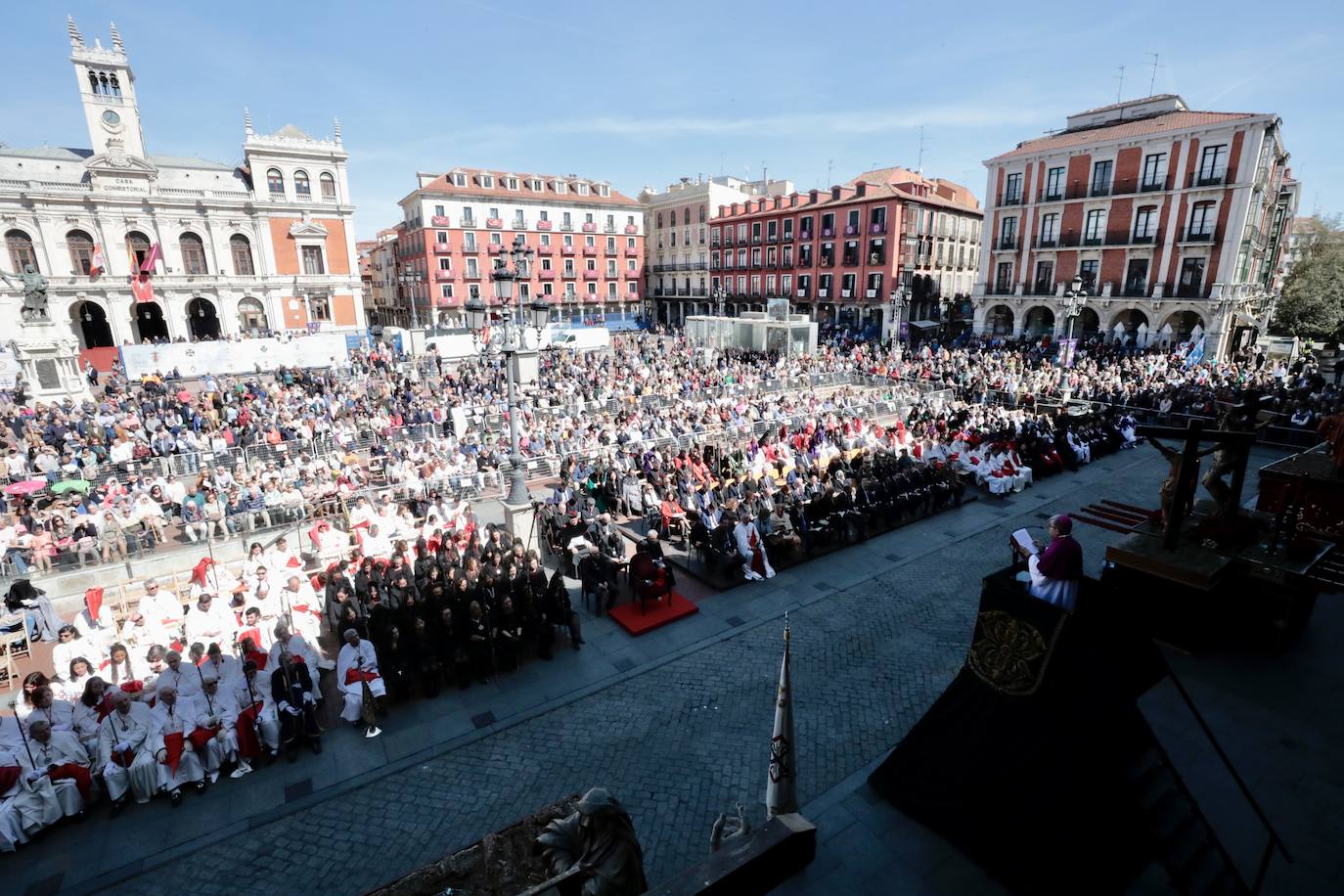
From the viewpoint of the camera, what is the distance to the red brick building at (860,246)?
148ft

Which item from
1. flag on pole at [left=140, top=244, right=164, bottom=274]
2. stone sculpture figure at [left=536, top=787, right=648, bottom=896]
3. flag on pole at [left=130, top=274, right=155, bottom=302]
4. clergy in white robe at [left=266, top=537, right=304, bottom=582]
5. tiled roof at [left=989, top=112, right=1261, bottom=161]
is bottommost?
clergy in white robe at [left=266, top=537, right=304, bottom=582]

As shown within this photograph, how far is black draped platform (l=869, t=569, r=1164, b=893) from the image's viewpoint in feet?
16.4

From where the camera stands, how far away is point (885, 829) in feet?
19.2

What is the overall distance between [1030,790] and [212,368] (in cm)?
3271

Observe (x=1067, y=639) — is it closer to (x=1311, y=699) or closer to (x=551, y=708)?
(x=1311, y=699)

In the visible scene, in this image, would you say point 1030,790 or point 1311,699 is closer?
point 1030,790

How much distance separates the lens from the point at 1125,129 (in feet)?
113

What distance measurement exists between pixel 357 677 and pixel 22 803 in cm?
294

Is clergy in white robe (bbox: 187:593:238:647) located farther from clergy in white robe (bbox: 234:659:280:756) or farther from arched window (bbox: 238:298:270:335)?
arched window (bbox: 238:298:270:335)

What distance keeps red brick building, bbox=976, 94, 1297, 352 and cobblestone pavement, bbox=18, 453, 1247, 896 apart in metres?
32.0

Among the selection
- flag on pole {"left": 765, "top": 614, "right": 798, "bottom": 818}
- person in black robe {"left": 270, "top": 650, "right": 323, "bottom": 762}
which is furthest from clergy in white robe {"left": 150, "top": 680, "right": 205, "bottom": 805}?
flag on pole {"left": 765, "top": 614, "right": 798, "bottom": 818}

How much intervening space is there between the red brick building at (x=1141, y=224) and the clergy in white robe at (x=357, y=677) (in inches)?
1554

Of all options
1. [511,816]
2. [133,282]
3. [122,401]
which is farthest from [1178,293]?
[133,282]

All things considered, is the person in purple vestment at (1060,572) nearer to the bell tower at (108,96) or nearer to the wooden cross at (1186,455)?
the wooden cross at (1186,455)
